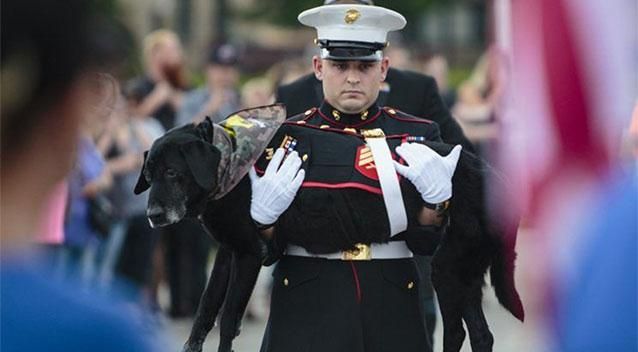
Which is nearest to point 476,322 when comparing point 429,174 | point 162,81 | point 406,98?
point 429,174

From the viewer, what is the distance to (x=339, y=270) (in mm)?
5227

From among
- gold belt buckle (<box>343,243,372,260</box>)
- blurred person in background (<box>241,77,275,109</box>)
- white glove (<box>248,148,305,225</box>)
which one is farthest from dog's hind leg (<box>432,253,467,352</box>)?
blurred person in background (<box>241,77,275,109</box>)

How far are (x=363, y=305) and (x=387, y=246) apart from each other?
0.71ft

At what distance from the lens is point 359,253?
518 cm

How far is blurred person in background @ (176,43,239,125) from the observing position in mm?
11602

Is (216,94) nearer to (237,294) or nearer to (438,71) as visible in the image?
(438,71)

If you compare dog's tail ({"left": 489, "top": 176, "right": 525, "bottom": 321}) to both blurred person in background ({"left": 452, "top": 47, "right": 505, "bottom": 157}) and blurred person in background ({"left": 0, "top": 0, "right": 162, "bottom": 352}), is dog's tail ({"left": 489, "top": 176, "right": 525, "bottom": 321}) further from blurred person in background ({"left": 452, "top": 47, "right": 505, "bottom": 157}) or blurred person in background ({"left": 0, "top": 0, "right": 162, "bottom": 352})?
blurred person in background ({"left": 452, "top": 47, "right": 505, "bottom": 157})

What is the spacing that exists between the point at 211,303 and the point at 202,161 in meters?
0.50

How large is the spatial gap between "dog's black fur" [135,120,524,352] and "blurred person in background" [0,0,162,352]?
2.77m

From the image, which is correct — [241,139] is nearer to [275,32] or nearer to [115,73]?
[115,73]

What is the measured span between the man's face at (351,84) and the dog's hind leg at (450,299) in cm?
56

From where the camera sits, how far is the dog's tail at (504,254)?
17.0 feet

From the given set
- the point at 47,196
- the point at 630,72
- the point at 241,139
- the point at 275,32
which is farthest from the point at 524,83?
the point at 275,32

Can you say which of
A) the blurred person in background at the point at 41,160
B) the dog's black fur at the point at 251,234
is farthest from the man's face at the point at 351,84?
the blurred person in background at the point at 41,160
